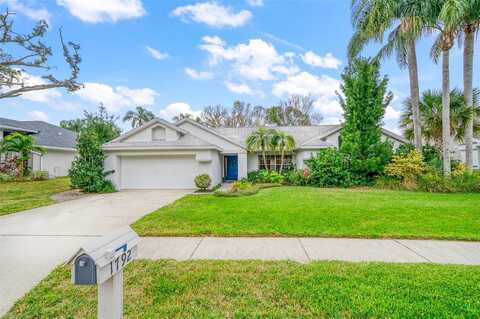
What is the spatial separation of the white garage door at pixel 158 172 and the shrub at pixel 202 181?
4.11ft

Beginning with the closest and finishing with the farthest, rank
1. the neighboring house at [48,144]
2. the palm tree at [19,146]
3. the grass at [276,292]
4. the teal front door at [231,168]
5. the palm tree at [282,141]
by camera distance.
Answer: the grass at [276,292], the palm tree at [282,141], the palm tree at [19,146], the teal front door at [231,168], the neighboring house at [48,144]

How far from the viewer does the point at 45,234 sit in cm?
552

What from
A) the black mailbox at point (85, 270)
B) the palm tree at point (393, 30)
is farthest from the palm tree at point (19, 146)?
the palm tree at point (393, 30)

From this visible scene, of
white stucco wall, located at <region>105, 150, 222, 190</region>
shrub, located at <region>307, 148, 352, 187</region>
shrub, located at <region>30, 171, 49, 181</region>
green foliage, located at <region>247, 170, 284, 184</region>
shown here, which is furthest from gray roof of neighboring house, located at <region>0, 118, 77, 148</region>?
shrub, located at <region>307, 148, 352, 187</region>

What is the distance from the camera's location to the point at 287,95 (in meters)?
33.1

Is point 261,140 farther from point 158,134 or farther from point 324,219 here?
point 324,219

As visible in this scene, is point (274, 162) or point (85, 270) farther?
point (274, 162)

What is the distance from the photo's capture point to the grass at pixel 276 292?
2607 millimetres

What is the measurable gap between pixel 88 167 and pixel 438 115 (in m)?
20.2

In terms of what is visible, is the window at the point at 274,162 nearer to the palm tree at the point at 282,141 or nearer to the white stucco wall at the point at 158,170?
the palm tree at the point at 282,141

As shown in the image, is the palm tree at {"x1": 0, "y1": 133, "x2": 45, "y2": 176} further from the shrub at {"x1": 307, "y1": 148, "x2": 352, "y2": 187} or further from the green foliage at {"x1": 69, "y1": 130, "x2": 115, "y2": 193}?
the shrub at {"x1": 307, "y1": 148, "x2": 352, "y2": 187}

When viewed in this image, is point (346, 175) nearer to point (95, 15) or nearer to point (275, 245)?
point (275, 245)

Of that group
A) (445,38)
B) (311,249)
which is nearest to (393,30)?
(445,38)

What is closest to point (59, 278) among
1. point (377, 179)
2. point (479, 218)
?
point (479, 218)
